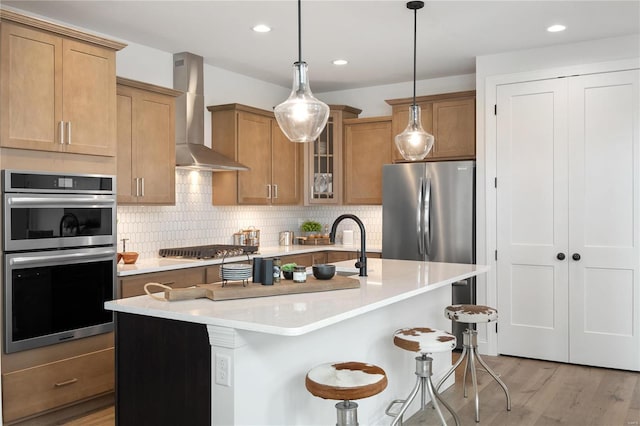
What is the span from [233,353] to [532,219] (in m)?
3.63

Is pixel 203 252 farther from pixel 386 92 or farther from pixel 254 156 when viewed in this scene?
pixel 386 92

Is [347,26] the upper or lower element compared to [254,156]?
upper

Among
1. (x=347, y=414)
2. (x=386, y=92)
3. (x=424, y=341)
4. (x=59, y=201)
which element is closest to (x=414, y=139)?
(x=424, y=341)

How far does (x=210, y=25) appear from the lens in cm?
432

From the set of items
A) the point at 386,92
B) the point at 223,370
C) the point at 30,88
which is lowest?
the point at 223,370

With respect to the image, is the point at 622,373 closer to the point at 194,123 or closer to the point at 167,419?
the point at 167,419

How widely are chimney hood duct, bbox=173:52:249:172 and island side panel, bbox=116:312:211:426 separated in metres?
2.57

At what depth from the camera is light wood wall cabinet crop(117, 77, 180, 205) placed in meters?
4.31

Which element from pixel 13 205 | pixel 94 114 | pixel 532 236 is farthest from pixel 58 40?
pixel 532 236

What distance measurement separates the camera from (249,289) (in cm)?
268

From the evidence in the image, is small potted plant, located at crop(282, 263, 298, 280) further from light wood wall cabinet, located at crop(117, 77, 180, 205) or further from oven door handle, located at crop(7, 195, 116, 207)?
light wood wall cabinet, located at crop(117, 77, 180, 205)

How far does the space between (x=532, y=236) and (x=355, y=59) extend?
2315mm

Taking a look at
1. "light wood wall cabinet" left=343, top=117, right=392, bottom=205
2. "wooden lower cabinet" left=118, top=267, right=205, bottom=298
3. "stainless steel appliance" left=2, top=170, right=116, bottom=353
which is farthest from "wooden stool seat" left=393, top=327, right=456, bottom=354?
"light wood wall cabinet" left=343, top=117, right=392, bottom=205

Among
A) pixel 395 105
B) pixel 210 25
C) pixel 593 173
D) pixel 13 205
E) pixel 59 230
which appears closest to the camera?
pixel 13 205
